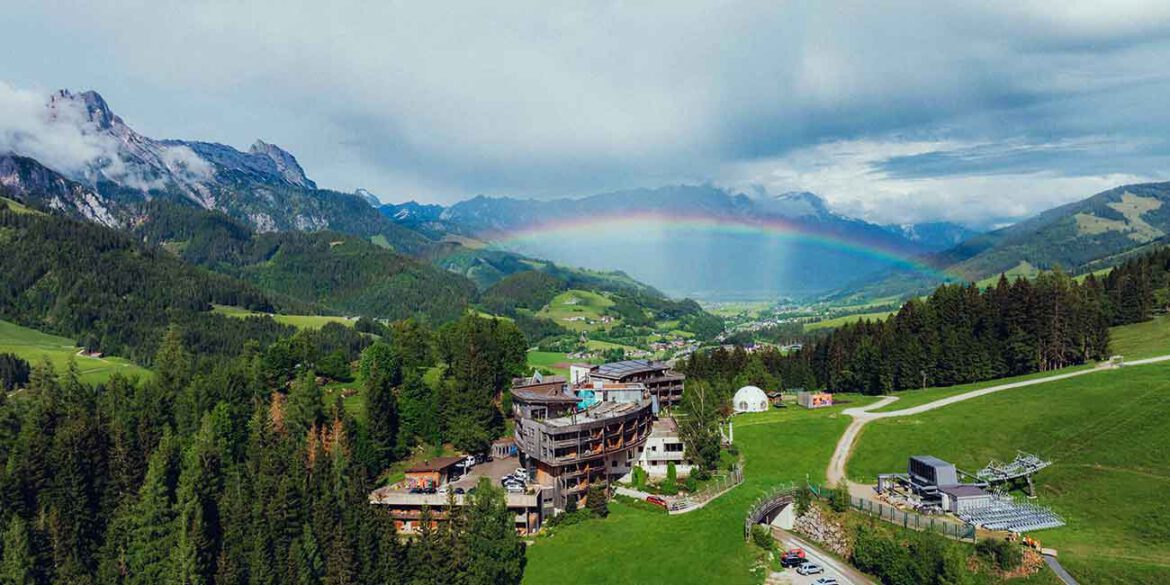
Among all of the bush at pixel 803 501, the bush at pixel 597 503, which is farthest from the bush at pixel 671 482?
the bush at pixel 803 501

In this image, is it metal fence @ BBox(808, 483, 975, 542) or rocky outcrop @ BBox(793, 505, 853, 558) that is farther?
rocky outcrop @ BBox(793, 505, 853, 558)

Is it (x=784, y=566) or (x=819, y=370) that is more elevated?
(x=819, y=370)

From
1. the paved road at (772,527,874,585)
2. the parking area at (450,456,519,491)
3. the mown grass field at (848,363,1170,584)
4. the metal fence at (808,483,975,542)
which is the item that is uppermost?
the mown grass field at (848,363,1170,584)

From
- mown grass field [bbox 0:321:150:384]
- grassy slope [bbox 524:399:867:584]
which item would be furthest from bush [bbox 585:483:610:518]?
mown grass field [bbox 0:321:150:384]

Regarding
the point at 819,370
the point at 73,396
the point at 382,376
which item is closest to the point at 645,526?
the point at 382,376

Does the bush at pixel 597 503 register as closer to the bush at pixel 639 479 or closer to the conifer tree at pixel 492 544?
the bush at pixel 639 479

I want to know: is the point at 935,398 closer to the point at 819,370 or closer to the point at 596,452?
the point at 819,370

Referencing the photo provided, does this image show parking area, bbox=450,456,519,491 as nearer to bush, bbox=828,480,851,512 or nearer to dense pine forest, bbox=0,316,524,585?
dense pine forest, bbox=0,316,524,585

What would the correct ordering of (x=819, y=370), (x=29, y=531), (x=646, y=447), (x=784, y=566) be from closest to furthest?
(x=784, y=566), (x=29, y=531), (x=646, y=447), (x=819, y=370)
